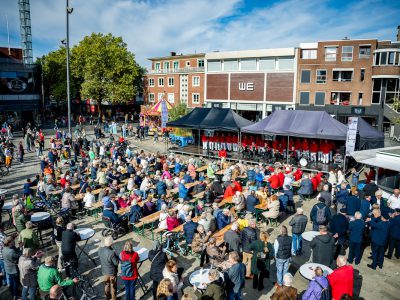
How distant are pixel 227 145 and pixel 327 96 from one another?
17685 mm

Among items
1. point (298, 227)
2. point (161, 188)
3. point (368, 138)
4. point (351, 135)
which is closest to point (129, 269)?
point (298, 227)

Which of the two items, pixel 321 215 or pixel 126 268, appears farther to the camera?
pixel 321 215

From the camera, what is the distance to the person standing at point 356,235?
320 inches

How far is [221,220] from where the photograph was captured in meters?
9.44

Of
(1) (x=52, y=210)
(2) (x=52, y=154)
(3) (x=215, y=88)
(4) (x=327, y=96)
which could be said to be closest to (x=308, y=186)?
(1) (x=52, y=210)

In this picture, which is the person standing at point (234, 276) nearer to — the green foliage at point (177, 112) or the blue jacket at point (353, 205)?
the blue jacket at point (353, 205)

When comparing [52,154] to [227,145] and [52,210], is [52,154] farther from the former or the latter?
[227,145]

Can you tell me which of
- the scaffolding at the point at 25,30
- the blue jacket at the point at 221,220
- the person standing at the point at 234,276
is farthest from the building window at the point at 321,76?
the scaffolding at the point at 25,30

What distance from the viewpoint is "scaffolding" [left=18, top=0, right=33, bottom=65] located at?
136ft

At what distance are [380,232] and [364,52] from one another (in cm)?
3033

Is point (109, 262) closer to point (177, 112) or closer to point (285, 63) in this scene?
point (177, 112)

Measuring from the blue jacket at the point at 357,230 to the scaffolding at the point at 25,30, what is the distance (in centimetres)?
4528

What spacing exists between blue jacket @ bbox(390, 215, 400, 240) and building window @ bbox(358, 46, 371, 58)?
29.4 m

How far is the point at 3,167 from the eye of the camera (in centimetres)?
1922
